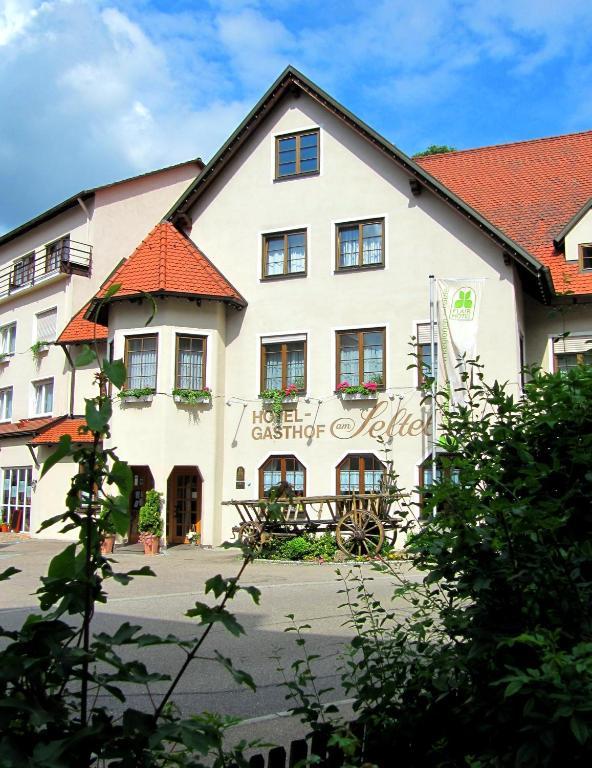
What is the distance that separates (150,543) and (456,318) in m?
9.50

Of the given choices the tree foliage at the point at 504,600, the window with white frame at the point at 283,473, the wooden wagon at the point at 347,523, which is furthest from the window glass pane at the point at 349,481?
the tree foliage at the point at 504,600

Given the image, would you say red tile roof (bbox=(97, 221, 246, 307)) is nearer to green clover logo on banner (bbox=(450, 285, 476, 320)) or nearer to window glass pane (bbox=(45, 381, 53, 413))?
green clover logo on banner (bbox=(450, 285, 476, 320))

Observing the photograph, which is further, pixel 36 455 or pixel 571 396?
pixel 36 455

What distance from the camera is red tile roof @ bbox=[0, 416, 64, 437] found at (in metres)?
27.9

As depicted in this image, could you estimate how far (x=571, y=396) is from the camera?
3.32 meters

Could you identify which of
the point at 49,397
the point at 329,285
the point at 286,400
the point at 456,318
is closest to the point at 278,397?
the point at 286,400

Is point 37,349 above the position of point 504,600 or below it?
above

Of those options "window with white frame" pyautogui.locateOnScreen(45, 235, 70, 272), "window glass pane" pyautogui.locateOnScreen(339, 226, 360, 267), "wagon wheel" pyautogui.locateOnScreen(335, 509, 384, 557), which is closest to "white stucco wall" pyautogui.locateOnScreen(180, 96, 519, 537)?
"window glass pane" pyautogui.locateOnScreen(339, 226, 360, 267)

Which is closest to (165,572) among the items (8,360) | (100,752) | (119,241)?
(100,752)

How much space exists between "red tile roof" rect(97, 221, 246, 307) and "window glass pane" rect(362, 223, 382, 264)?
372 cm

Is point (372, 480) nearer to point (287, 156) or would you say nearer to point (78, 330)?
point (287, 156)

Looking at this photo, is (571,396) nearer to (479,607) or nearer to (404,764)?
(479,607)

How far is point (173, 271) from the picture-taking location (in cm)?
2191

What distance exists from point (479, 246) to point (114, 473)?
18.9m
